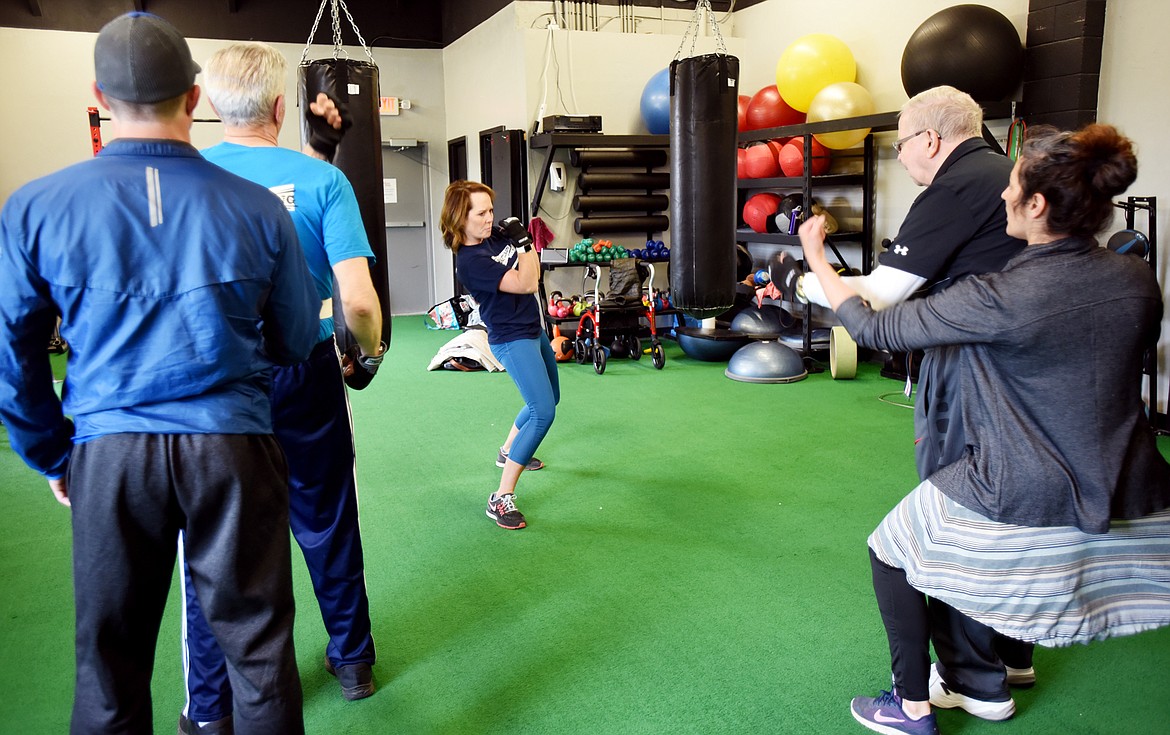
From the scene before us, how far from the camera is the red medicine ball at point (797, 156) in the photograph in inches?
304

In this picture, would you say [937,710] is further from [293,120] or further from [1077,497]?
[293,120]

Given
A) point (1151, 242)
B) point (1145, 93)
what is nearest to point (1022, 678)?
point (1151, 242)

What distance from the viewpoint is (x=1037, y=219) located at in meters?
1.87

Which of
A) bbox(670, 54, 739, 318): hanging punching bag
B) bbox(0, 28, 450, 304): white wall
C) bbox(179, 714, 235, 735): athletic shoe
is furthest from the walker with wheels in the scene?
bbox(179, 714, 235, 735): athletic shoe

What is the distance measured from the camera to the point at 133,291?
155 cm

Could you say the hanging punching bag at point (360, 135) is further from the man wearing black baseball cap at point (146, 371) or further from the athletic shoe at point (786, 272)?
the man wearing black baseball cap at point (146, 371)

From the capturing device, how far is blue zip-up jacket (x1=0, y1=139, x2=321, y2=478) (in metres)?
1.53

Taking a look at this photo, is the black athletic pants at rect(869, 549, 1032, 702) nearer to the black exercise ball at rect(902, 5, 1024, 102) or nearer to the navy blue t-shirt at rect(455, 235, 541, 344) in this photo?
the navy blue t-shirt at rect(455, 235, 541, 344)

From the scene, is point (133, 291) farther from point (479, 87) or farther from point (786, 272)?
point (479, 87)

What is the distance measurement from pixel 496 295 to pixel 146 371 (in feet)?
8.15

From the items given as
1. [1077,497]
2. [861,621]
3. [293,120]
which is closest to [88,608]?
[1077,497]

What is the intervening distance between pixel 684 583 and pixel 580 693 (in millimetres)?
848

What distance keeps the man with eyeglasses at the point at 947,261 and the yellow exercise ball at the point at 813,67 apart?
557cm

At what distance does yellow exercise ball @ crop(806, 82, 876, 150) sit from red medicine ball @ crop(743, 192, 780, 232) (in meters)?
0.86
